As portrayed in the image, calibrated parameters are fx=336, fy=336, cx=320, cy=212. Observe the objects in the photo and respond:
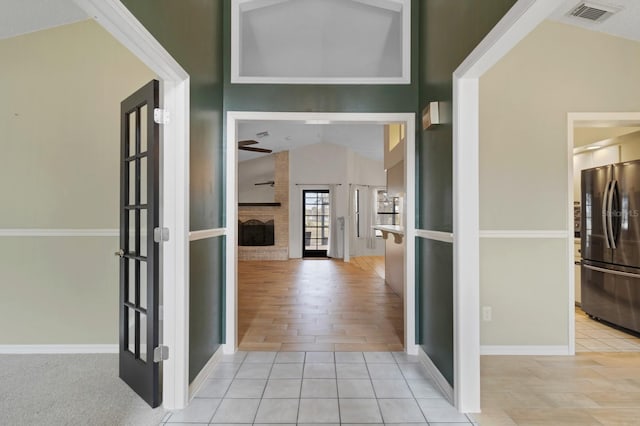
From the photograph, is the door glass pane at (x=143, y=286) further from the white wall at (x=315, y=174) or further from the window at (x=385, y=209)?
the window at (x=385, y=209)

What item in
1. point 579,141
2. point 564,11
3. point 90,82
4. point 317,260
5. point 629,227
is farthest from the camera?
point 317,260

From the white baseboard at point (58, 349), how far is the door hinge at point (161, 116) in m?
1.94

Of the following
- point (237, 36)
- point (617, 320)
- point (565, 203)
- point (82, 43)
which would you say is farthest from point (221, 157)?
point (617, 320)

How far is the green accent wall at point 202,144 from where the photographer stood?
1.99 metres

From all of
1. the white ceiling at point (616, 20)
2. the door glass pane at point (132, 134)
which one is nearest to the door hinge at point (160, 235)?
the door glass pane at point (132, 134)

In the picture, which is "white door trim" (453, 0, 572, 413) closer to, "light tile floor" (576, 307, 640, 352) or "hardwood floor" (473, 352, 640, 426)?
"hardwood floor" (473, 352, 640, 426)

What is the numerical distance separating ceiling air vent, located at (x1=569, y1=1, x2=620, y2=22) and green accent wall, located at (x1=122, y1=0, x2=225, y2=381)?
107 inches

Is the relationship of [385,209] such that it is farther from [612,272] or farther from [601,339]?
[601,339]

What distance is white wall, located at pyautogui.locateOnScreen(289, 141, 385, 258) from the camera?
9.38 metres

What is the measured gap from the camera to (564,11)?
2.62 m

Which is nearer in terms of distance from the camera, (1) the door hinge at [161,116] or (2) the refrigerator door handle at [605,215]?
(1) the door hinge at [161,116]

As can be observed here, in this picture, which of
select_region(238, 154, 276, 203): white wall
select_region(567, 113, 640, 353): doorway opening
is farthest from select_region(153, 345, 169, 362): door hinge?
select_region(238, 154, 276, 203): white wall

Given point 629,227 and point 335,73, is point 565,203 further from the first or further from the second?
point 335,73

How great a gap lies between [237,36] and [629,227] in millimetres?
3972
